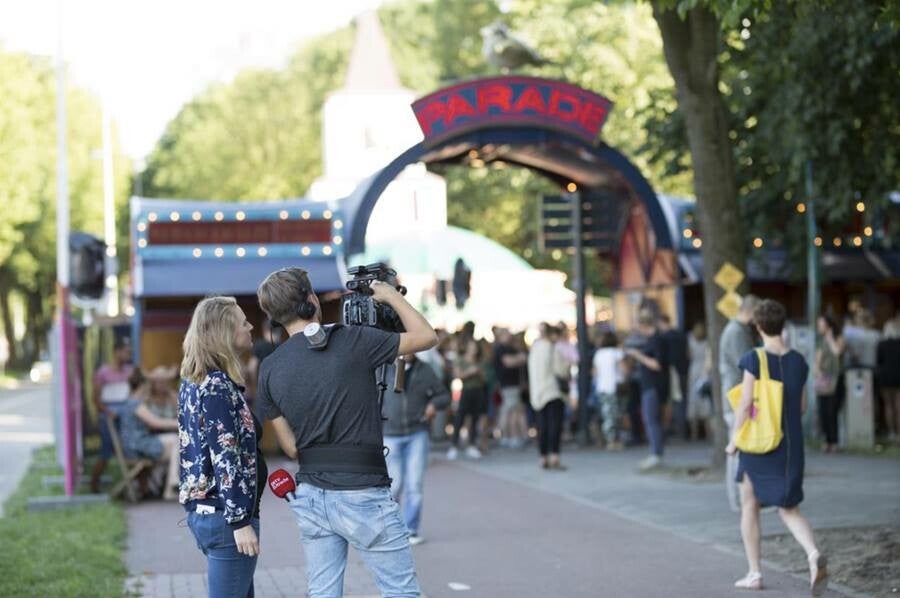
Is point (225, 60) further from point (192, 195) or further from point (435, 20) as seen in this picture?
point (435, 20)

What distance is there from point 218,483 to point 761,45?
1235cm

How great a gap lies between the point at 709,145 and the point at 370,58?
52.2 metres

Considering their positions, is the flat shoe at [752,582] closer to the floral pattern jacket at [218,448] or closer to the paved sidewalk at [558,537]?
the paved sidewalk at [558,537]

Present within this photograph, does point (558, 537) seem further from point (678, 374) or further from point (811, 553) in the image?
point (678, 374)

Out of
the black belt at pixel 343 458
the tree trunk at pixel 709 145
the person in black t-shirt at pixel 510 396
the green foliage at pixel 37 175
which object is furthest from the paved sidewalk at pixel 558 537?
the green foliage at pixel 37 175

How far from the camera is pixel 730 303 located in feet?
51.4

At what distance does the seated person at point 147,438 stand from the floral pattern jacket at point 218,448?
9.71 metres

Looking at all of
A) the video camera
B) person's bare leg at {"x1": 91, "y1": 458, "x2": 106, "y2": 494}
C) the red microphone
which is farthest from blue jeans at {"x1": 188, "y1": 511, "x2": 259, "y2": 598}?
person's bare leg at {"x1": 91, "y1": 458, "x2": 106, "y2": 494}

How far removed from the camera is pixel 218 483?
19.0 ft

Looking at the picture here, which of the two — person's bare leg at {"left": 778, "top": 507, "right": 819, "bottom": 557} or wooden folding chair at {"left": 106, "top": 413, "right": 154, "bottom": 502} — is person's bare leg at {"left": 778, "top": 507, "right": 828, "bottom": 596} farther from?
wooden folding chair at {"left": 106, "top": 413, "right": 154, "bottom": 502}

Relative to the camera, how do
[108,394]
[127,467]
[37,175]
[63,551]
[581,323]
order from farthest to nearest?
1. [37,175]
2. [581,323]
3. [108,394]
4. [127,467]
5. [63,551]

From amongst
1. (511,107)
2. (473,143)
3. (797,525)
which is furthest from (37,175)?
(797,525)

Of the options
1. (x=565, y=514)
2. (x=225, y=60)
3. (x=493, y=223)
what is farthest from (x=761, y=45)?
(x=225, y=60)

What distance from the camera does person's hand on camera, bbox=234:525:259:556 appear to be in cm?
576
